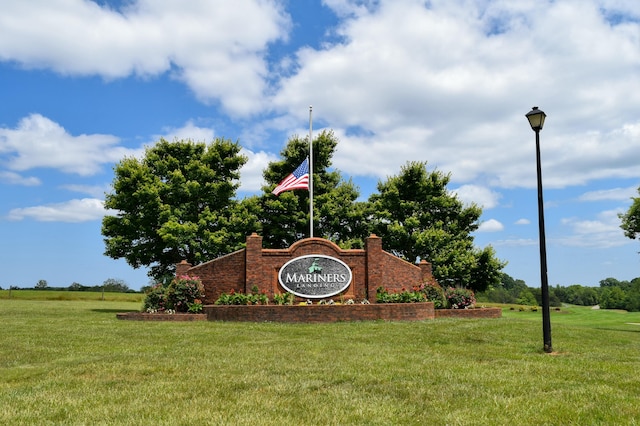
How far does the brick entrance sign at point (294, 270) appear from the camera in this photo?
22.9 m

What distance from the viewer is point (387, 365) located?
9.41 meters

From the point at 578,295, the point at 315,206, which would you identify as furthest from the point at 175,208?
the point at 578,295

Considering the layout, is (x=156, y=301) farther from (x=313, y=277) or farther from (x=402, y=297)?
(x=402, y=297)

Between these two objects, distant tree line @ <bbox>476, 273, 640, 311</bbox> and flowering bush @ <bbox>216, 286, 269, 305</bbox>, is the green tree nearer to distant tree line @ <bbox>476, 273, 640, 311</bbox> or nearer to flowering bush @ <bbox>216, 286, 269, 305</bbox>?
distant tree line @ <bbox>476, 273, 640, 311</bbox>

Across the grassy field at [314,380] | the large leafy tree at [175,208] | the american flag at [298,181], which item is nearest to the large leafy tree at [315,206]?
the large leafy tree at [175,208]

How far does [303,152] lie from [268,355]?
78.1ft

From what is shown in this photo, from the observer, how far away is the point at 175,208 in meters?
30.2

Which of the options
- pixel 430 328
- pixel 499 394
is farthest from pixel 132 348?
pixel 430 328

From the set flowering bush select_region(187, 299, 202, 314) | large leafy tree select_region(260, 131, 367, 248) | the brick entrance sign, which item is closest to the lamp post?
the brick entrance sign

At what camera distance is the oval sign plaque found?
22812 millimetres

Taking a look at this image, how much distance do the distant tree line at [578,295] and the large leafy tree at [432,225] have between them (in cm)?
275

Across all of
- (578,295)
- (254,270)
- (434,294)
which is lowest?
(578,295)

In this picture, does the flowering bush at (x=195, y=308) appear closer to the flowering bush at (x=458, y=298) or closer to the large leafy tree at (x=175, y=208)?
the large leafy tree at (x=175, y=208)

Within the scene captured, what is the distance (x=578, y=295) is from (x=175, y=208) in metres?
110
